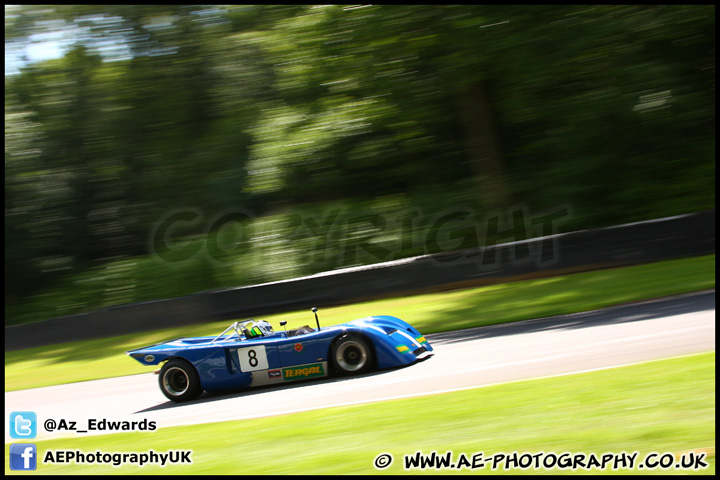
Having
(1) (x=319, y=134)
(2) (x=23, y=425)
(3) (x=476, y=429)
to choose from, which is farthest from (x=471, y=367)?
(1) (x=319, y=134)

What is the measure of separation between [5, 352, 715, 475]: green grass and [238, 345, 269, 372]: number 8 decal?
3.80 ft

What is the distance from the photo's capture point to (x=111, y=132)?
1903 centimetres

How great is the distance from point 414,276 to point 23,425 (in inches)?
306

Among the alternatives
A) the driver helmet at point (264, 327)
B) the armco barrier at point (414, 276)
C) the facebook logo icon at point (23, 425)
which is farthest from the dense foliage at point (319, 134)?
the facebook logo icon at point (23, 425)

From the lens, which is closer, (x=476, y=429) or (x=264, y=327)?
(x=476, y=429)

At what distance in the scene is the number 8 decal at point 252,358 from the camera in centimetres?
707

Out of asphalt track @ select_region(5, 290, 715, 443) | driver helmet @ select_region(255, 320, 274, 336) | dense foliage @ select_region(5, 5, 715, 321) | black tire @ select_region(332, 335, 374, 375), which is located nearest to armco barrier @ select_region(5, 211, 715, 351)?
asphalt track @ select_region(5, 290, 715, 443)

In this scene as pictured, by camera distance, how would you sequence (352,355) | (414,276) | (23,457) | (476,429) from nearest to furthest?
1. (476,429)
2. (23,457)
3. (352,355)
4. (414,276)

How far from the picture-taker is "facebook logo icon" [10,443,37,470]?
5035 millimetres

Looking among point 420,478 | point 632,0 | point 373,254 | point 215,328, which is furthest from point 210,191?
point 420,478

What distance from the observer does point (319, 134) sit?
629 inches

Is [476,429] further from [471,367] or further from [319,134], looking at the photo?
[319,134]

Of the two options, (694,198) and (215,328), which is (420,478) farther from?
(694,198)

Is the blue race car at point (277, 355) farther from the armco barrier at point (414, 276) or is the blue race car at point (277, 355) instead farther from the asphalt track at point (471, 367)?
the armco barrier at point (414, 276)
